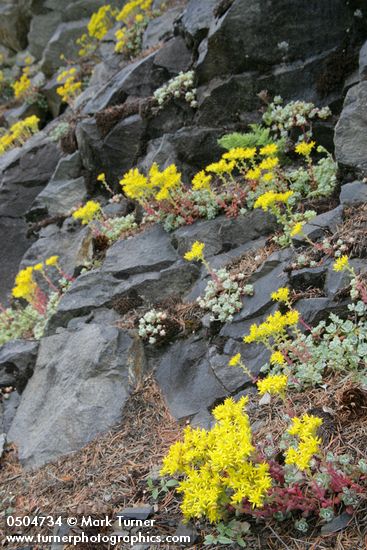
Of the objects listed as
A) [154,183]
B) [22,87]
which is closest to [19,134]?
[22,87]

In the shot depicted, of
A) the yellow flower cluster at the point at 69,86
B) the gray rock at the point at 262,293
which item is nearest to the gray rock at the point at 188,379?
the gray rock at the point at 262,293

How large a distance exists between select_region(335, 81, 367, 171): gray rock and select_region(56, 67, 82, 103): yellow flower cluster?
7.49 meters

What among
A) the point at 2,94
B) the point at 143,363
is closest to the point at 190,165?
the point at 143,363

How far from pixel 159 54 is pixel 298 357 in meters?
6.65

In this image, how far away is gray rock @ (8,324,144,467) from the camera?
4.96 m

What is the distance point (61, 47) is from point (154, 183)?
1126 cm

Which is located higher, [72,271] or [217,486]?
[217,486]

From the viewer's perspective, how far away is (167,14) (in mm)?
10562

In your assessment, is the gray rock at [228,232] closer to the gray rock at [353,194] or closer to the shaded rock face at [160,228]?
the shaded rock face at [160,228]

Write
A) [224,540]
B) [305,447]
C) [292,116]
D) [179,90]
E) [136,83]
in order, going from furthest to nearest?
[136,83], [179,90], [292,116], [224,540], [305,447]

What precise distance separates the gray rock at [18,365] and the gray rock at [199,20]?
17.7ft

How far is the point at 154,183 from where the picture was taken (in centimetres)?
629

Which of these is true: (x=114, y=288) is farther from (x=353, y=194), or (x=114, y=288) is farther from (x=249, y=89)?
(x=249, y=89)

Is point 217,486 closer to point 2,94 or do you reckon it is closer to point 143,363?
point 143,363
